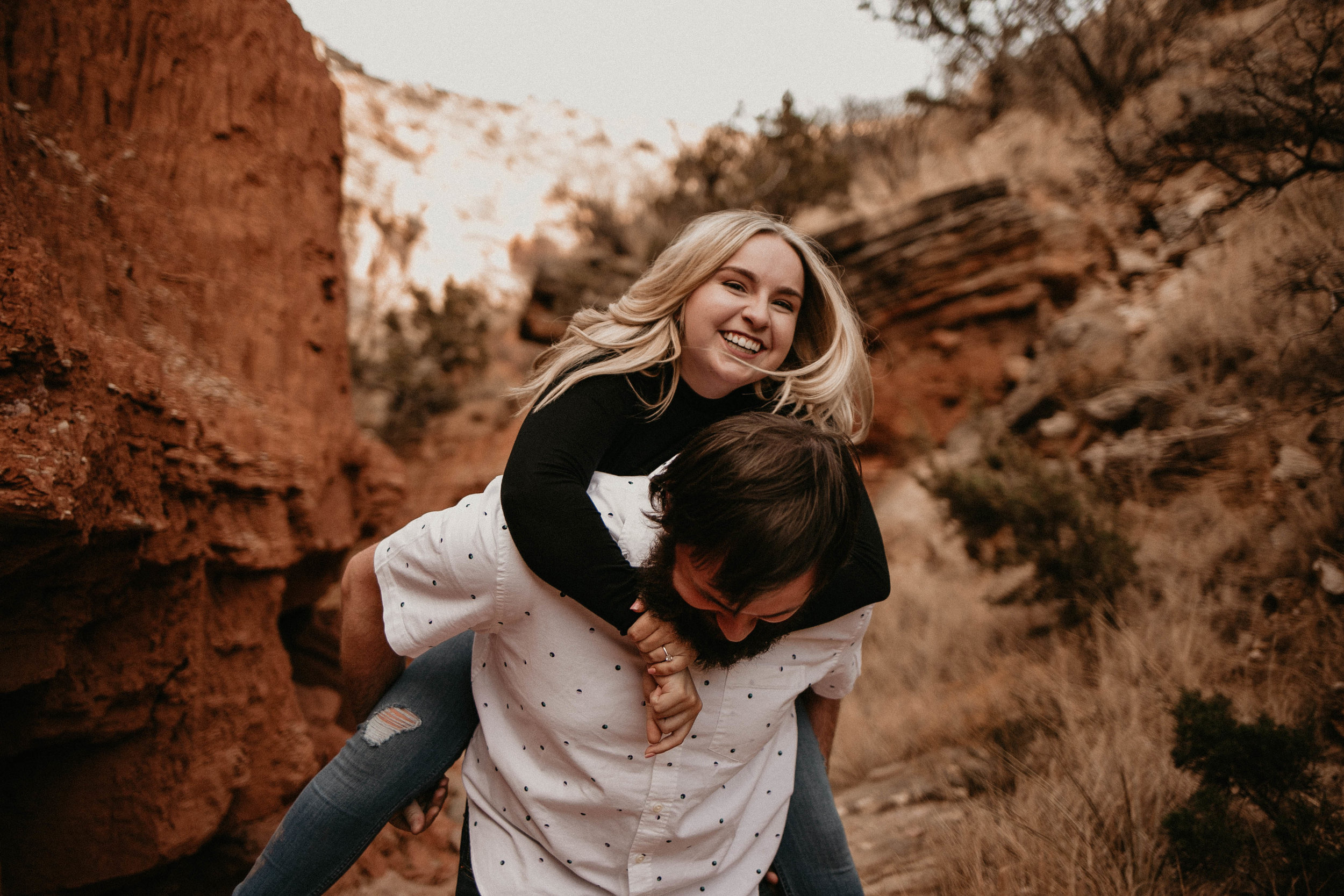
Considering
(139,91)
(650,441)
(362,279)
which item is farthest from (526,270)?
(650,441)

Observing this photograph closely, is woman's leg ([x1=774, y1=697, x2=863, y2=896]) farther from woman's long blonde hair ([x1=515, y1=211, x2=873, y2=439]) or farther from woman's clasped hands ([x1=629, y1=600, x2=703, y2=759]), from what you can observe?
woman's long blonde hair ([x1=515, y1=211, x2=873, y2=439])

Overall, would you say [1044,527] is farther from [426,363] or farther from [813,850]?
[426,363]

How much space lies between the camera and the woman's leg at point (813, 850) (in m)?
1.73

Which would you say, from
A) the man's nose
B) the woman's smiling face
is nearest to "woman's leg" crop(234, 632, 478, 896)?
the man's nose

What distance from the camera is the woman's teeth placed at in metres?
1.77

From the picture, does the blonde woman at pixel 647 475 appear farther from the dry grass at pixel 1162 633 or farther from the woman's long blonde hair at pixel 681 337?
the dry grass at pixel 1162 633

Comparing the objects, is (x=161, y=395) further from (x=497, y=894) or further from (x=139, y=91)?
(x=497, y=894)

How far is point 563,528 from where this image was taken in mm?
1353

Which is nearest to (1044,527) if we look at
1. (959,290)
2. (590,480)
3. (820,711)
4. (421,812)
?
(820,711)

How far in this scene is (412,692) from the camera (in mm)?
1703

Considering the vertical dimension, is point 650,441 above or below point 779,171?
below

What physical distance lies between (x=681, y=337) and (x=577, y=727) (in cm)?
95

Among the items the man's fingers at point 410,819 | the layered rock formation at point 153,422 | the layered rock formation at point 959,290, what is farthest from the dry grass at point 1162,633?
the layered rock formation at point 153,422

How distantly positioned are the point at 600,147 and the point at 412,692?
85.9ft
